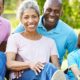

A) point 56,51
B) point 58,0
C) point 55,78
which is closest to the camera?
point 55,78

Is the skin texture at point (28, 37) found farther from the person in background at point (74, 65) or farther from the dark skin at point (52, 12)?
the dark skin at point (52, 12)

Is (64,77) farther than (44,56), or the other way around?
(44,56)

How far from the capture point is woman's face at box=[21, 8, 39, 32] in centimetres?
431

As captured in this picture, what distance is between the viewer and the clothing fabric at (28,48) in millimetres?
4293

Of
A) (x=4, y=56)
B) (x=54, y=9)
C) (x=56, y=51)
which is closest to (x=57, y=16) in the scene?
(x=54, y=9)

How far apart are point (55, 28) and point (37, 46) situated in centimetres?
57

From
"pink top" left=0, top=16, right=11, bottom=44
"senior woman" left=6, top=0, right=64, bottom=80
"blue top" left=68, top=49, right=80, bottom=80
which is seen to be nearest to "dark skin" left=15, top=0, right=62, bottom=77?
"senior woman" left=6, top=0, right=64, bottom=80

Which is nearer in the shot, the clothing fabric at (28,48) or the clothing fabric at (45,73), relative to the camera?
the clothing fabric at (45,73)

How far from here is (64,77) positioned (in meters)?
3.87

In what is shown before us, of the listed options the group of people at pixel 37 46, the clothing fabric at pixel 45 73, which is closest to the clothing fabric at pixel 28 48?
the group of people at pixel 37 46

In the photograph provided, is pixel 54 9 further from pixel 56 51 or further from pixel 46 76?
pixel 46 76

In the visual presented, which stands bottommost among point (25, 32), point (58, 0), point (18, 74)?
point (18, 74)

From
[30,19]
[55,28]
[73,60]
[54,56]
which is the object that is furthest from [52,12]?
[73,60]

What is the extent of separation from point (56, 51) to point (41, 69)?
550mm
